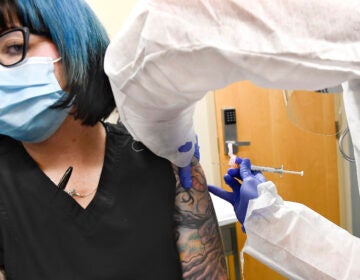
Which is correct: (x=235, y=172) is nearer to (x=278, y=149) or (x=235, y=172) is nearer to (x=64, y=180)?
(x=64, y=180)

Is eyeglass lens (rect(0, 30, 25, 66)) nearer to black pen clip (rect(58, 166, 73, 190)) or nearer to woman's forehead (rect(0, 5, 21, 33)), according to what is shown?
woman's forehead (rect(0, 5, 21, 33))

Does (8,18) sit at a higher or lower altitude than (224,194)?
higher

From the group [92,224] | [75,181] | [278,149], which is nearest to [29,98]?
[75,181]

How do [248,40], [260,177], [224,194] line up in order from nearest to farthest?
[248,40]
[260,177]
[224,194]

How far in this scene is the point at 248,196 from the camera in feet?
2.51

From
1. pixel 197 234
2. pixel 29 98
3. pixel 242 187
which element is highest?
pixel 29 98

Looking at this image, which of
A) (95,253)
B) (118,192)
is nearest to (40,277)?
(95,253)

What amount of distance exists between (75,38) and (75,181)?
41 cm

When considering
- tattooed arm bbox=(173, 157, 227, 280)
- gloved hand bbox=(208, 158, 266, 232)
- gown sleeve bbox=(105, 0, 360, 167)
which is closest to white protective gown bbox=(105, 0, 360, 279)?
gown sleeve bbox=(105, 0, 360, 167)

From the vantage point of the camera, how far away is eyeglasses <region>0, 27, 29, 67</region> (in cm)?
76

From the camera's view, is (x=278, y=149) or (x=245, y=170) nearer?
(x=245, y=170)

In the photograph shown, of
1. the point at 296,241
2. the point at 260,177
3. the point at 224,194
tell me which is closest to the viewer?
the point at 296,241

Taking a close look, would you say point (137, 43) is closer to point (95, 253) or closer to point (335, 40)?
point (335, 40)

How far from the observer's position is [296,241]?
71 cm
